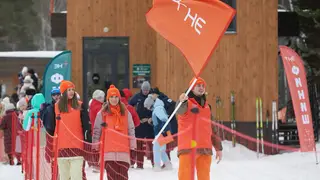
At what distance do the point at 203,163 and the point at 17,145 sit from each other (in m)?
9.40

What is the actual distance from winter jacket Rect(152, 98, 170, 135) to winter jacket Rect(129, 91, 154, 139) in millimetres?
773

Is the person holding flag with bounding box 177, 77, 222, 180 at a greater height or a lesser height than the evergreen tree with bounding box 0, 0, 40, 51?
lesser

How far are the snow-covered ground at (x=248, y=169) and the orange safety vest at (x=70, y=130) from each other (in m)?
2.85

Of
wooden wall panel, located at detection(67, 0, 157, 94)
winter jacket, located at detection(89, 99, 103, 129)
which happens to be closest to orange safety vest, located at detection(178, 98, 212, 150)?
winter jacket, located at detection(89, 99, 103, 129)

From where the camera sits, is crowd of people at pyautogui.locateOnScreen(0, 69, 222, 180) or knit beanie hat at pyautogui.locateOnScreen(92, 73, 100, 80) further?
knit beanie hat at pyautogui.locateOnScreen(92, 73, 100, 80)

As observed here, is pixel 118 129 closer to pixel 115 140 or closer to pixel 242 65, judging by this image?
pixel 115 140

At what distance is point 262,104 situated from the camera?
18.9 metres

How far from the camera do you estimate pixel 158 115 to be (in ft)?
46.5

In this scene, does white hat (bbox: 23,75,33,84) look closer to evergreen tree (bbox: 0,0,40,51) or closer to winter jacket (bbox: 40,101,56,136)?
winter jacket (bbox: 40,101,56,136)

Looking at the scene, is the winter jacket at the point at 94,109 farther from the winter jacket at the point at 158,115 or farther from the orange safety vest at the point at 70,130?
the orange safety vest at the point at 70,130

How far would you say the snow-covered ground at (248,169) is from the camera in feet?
45.3

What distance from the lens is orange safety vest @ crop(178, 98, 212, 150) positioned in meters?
9.00

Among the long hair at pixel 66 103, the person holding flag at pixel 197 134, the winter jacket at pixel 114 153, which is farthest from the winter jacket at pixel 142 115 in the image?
the person holding flag at pixel 197 134

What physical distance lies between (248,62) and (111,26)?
4511mm
